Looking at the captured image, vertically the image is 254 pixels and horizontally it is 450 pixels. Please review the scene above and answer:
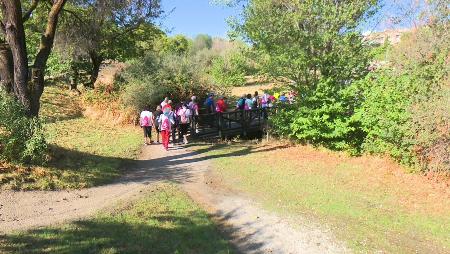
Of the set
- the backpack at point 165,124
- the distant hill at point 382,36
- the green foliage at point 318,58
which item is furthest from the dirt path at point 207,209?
the distant hill at point 382,36

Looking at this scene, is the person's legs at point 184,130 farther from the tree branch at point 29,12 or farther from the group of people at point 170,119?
the tree branch at point 29,12

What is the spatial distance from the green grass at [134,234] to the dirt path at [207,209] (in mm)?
460

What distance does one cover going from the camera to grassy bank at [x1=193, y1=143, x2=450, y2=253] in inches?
343

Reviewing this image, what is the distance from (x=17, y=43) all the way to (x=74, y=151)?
380 centimetres

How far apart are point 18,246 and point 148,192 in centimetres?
395

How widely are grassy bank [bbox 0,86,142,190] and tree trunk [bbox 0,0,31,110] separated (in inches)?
58.3

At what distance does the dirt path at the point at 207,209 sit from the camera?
8.21 metres

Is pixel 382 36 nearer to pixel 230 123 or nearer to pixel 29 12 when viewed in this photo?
pixel 230 123

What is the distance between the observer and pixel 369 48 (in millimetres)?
15766

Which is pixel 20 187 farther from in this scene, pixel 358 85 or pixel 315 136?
pixel 358 85

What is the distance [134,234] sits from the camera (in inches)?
315

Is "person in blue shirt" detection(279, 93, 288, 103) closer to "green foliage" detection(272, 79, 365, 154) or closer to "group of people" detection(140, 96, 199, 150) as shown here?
"green foliage" detection(272, 79, 365, 154)

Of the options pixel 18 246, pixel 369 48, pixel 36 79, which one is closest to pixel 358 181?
pixel 369 48

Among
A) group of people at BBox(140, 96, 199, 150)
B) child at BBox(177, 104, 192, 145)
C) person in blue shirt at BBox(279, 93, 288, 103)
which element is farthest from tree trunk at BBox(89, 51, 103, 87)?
person in blue shirt at BBox(279, 93, 288, 103)
